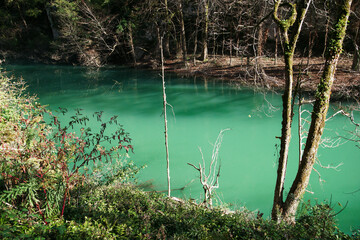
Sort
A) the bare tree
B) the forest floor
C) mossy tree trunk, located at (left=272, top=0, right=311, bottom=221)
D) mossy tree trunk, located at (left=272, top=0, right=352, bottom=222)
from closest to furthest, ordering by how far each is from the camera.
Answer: mossy tree trunk, located at (left=272, top=0, right=352, bottom=222), mossy tree trunk, located at (left=272, top=0, right=311, bottom=221), the bare tree, the forest floor

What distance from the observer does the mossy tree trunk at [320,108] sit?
13.0 feet

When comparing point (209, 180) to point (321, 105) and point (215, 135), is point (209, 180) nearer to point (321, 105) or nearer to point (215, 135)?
point (215, 135)

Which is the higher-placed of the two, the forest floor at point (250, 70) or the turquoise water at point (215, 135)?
the forest floor at point (250, 70)

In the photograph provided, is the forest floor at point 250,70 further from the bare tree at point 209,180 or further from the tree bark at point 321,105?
the tree bark at point 321,105

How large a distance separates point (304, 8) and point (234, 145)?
5553mm

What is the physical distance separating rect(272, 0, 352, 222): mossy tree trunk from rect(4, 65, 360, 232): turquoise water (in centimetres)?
65

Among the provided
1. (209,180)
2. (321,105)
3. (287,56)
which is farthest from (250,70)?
(321,105)

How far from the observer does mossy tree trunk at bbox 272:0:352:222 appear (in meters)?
3.96

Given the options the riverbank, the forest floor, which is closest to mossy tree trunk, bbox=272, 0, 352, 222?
the riverbank

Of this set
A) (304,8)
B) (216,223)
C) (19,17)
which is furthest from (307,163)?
(19,17)

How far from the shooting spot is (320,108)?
13.9ft

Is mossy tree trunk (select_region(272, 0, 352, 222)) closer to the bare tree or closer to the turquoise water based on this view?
the turquoise water

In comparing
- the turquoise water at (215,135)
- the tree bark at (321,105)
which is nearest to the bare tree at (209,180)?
the turquoise water at (215,135)

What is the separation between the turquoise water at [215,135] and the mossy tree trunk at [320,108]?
0.65 metres
